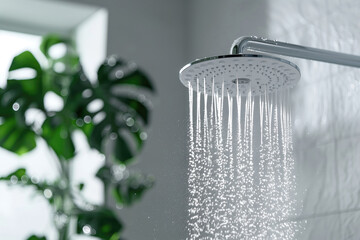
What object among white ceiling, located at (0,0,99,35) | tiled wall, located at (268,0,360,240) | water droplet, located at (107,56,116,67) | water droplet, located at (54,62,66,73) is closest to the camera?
tiled wall, located at (268,0,360,240)

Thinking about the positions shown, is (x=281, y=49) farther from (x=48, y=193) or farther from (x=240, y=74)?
(x=48, y=193)

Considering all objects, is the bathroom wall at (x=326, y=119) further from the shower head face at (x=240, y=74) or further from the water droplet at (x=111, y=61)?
the water droplet at (x=111, y=61)

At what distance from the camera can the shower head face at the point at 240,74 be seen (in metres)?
0.95

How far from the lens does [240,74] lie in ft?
3.26

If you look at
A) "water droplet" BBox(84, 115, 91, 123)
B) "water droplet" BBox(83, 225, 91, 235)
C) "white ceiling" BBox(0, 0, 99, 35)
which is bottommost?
"water droplet" BBox(83, 225, 91, 235)

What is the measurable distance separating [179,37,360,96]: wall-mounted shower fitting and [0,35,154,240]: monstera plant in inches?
35.4

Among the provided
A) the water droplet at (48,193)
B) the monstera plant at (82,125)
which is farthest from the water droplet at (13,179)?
the water droplet at (48,193)

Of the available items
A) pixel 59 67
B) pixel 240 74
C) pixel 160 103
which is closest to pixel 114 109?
pixel 160 103

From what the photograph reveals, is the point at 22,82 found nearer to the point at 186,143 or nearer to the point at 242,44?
the point at 186,143

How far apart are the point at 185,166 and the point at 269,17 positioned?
49cm

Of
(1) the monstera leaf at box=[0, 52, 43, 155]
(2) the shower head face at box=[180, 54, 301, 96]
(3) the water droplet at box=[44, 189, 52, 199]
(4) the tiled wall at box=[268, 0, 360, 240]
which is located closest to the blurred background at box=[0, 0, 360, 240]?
(4) the tiled wall at box=[268, 0, 360, 240]

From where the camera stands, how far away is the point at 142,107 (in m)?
1.97

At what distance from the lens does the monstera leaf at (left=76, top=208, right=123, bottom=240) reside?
1840mm

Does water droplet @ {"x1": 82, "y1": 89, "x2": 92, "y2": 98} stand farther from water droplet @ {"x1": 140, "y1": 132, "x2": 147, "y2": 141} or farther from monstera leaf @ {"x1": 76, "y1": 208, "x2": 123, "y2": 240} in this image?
monstera leaf @ {"x1": 76, "y1": 208, "x2": 123, "y2": 240}
